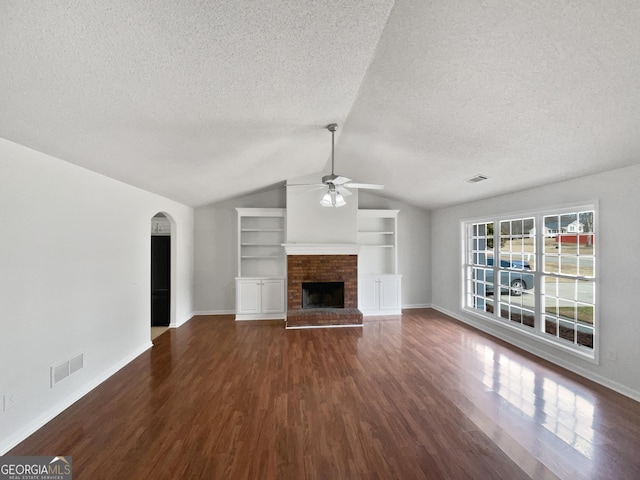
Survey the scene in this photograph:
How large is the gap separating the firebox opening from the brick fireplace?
0.18 metres

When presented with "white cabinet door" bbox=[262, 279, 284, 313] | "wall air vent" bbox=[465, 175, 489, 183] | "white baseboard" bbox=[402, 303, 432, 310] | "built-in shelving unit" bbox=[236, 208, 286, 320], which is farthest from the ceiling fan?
"white baseboard" bbox=[402, 303, 432, 310]

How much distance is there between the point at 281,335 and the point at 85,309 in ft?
9.02

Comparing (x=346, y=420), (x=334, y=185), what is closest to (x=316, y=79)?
(x=334, y=185)

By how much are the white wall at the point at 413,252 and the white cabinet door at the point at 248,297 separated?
3.40 metres

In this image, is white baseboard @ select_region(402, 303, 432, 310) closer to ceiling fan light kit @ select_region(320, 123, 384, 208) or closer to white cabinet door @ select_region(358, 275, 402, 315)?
white cabinet door @ select_region(358, 275, 402, 315)

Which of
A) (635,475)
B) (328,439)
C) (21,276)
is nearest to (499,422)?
(635,475)

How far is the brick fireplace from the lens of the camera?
5125mm

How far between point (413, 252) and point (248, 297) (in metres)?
4.04

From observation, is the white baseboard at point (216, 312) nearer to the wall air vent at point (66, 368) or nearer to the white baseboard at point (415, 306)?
the wall air vent at point (66, 368)

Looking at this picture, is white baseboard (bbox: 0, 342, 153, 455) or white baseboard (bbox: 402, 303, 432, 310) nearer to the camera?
white baseboard (bbox: 0, 342, 153, 455)

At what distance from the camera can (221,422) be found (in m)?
2.33

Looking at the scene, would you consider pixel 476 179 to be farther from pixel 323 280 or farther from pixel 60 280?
pixel 60 280

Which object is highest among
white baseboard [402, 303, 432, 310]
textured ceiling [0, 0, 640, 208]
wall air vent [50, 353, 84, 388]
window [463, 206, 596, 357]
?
textured ceiling [0, 0, 640, 208]

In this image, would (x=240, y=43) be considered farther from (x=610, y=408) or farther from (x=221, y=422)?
(x=610, y=408)
